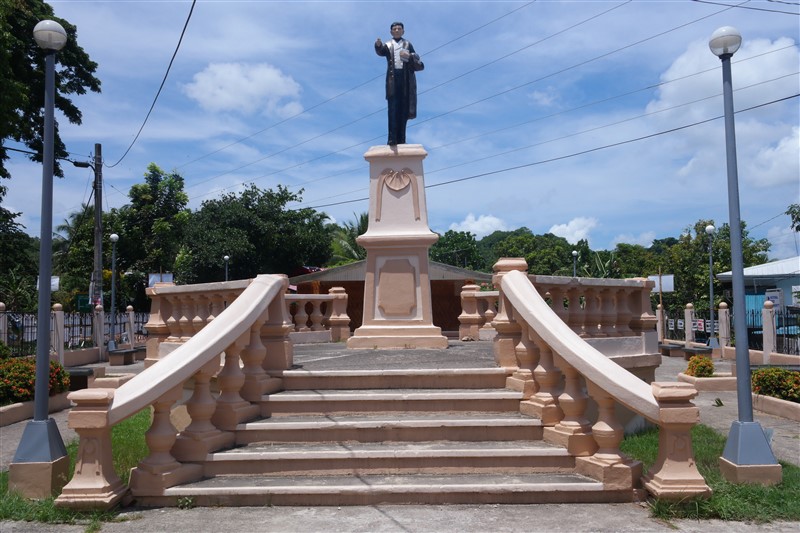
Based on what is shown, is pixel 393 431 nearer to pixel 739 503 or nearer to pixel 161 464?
pixel 161 464

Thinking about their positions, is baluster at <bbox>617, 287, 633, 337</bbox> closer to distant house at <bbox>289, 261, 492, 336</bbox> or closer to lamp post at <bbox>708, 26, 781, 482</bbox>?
lamp post at <bbox>708, 26, 781, 482</bbox>

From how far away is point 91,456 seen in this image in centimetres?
524

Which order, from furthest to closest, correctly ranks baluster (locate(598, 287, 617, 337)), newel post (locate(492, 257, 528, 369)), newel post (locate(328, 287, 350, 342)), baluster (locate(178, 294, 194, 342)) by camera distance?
newel post (locate(328, 287, 350, 342)), baluster (locate(178, 294, 194, 342)), baluster (locate(598, 287, 617, 337)), newel post (locate(492, 257, 528, 369))

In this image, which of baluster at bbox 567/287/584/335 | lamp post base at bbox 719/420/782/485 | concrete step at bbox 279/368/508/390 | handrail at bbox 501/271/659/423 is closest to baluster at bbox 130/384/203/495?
concrete step at bbox 279/368/508/390

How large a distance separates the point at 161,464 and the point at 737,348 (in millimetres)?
5454

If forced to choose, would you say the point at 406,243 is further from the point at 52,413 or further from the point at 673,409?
the point at 52,413

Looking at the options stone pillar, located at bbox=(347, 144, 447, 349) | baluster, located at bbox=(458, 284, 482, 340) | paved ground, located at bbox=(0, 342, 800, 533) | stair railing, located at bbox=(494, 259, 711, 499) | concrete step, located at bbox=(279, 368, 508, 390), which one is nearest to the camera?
paved ground, located at bbox=(0, 342, 800, 533)

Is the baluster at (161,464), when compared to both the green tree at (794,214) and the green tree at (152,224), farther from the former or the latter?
→ the green tree at (152,224)

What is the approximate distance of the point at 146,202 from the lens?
138 ft

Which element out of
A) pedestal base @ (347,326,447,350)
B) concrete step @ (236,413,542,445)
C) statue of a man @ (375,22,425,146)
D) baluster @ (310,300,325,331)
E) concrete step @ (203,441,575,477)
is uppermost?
statue of a man @ (375,22,425,146)

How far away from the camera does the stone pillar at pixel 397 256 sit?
11156 millimetres

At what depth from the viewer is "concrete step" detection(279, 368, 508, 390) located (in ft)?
23.6

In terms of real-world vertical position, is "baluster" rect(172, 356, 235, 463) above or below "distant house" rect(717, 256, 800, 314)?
below

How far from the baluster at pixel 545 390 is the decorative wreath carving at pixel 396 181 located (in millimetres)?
5387
